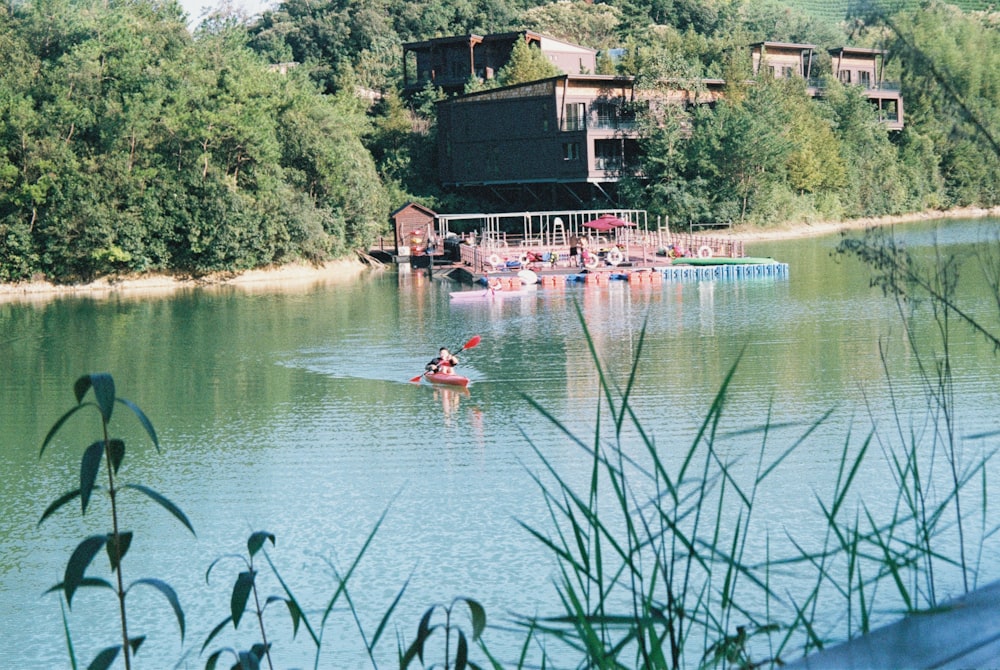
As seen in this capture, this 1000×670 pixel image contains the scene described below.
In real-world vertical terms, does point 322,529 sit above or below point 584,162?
below

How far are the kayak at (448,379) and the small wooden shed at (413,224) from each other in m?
24.6

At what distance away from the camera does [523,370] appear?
65.2 feet

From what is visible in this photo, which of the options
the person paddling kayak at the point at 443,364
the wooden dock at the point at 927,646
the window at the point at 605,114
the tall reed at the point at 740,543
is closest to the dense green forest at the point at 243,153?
the window at the point at 605,114

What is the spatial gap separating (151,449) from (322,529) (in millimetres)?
4559

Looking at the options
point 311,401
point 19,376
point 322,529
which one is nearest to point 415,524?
point 322,529

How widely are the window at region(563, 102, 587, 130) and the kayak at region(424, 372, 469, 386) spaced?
27.6 meters

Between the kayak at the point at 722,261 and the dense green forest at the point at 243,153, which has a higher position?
the dense green forest at the point at 243,153

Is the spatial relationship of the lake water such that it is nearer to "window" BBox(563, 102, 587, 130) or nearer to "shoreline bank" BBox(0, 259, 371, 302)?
"shoreline bank" BBox(0, 259, 371, 302)

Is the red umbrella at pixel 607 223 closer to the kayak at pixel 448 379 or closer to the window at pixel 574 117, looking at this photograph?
the window at pixel 574 117

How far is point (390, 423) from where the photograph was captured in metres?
16.4

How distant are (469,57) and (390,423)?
40.6 metres

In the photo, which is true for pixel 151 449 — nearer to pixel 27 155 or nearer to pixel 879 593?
pixel 879 593

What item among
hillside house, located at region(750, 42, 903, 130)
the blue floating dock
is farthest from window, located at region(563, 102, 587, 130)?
the blue floating dock

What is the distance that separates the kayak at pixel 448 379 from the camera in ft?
60.9
